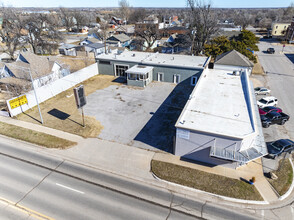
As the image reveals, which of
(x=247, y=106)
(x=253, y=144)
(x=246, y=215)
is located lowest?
(x=246, y=215)

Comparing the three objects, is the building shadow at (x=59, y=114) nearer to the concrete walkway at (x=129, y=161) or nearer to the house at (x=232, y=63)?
the concrete walkway at (x=129, y=161)

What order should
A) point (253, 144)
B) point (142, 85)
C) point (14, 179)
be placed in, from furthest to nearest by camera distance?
point (142, 85) → point (253, 144) → point (14, 179)

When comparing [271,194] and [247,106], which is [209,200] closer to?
[271,194]

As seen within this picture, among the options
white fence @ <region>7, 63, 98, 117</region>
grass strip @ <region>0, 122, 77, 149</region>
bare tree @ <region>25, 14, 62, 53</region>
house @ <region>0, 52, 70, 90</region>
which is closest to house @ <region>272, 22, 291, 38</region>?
white fence @ <region>7, 63, 98, 117</region>

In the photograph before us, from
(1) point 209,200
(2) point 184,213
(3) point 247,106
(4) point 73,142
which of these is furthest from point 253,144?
(4) point 73,142

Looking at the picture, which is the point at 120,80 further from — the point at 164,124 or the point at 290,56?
the point at 290,56

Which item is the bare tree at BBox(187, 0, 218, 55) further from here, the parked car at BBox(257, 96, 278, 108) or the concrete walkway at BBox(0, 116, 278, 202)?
the concrete walkway at BBox(0, 116, 278, 202)

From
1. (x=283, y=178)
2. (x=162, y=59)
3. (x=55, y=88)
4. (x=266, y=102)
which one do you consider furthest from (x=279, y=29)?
(x=55, y=88)
